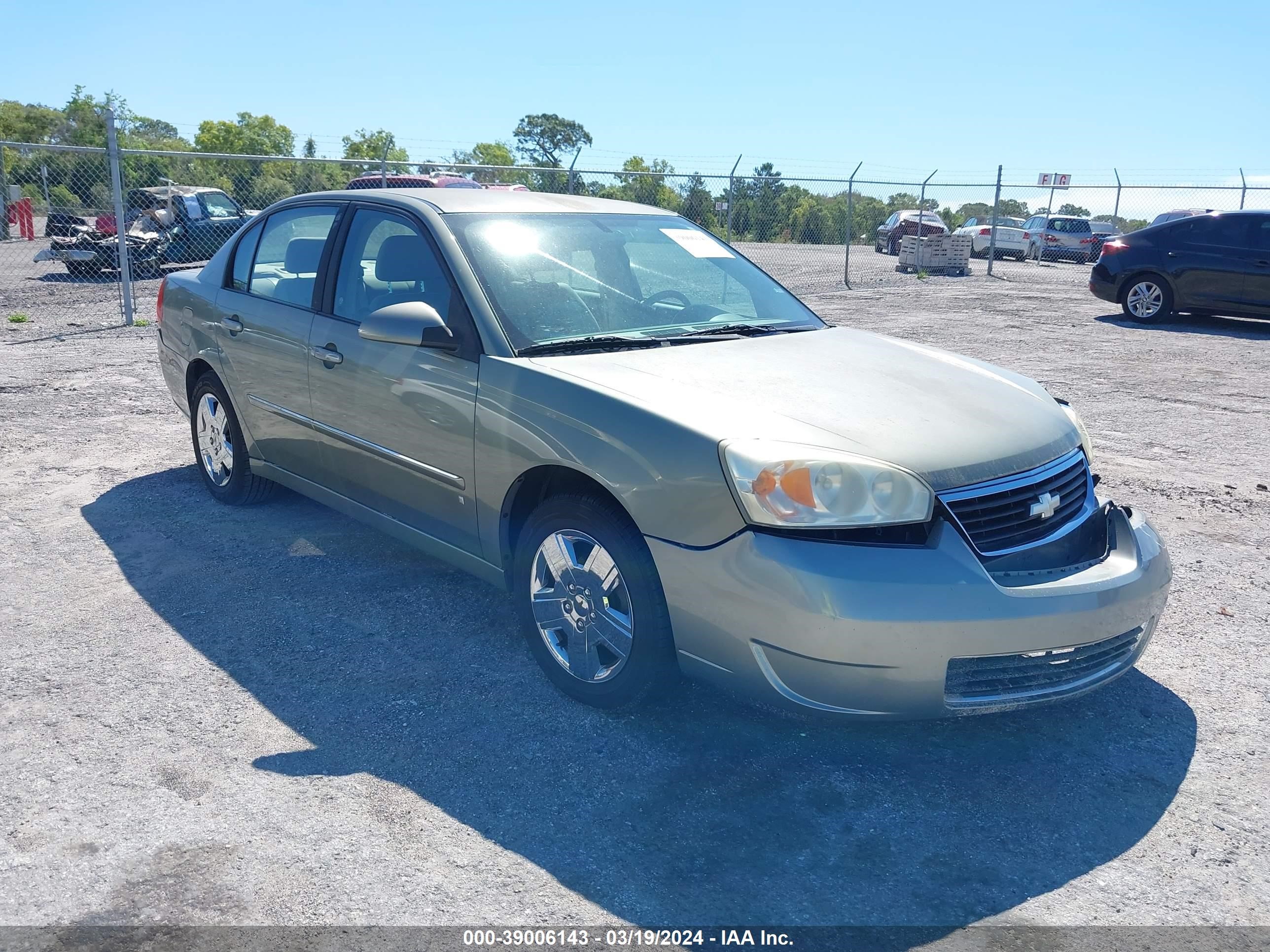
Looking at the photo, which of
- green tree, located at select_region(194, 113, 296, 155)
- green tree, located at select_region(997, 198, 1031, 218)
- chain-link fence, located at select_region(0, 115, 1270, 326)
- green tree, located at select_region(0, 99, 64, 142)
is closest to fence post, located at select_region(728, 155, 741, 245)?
chain-link fence, located at select_region(0, 115, 1270, 326)

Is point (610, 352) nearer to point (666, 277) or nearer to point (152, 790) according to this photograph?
point (666, 277)

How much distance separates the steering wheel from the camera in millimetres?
4199

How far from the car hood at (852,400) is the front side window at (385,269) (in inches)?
28.0

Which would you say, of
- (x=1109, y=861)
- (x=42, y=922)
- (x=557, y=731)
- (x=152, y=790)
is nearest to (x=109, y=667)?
(x=152, y=790)

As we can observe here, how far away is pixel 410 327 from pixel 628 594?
126 cm

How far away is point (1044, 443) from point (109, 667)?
3357mm

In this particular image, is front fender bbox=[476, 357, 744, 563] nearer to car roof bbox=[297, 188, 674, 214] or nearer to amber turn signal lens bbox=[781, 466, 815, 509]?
amber turn signal lens bbox=[781, 466, 815, 509]

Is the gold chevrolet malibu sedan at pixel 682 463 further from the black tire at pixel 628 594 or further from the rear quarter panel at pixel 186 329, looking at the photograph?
the rear quarter panel at pixel 186 329

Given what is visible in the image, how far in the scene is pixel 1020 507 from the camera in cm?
316

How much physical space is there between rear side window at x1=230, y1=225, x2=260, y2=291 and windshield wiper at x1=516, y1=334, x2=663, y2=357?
222cm

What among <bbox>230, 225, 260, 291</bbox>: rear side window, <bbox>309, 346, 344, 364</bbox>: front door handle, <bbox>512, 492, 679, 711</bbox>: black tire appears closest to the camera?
<bbox>512, 492, 679, 711</bbox>: black tire

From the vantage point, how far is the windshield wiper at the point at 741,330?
13.2ft

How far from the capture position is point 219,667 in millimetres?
3787

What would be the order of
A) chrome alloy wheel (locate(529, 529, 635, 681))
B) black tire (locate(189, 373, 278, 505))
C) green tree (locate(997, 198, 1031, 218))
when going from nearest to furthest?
chrome alloy wheel (locate(529, 529, 635, 681)) → black tire (locate(189, 373, 278, 505)) → green tree (locate(997, 198, 1031, 218))
